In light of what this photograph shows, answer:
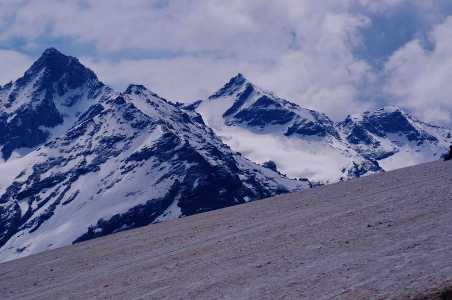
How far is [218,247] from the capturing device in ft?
203

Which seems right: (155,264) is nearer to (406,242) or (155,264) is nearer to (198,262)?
(198,262)

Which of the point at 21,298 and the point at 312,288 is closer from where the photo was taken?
the point at 312,288

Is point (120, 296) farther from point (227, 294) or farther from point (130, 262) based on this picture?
point (130, 262)

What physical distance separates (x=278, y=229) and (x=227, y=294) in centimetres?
3162

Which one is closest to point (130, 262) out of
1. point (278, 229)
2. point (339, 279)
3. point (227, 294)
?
point (278, 229)

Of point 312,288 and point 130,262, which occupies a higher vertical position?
point 130,262

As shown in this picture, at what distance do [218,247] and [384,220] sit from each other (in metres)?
16.3

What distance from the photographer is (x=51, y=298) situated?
2007 inches

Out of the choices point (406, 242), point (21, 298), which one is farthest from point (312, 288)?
point (21, 298)

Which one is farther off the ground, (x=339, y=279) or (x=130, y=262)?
(x=130, y=262)

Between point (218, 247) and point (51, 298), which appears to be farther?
point (218, 247)

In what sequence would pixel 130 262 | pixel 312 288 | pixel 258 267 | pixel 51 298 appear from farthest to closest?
pixel 130 262
pixel 51 298
pixel 258 267
pixel 312 288

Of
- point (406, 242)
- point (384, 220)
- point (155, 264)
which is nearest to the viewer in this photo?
point (406, 242)

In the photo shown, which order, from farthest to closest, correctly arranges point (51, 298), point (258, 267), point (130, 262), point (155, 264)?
point (130, 262) < point (155, 264) < point (51, 298) < point (258, 267)
